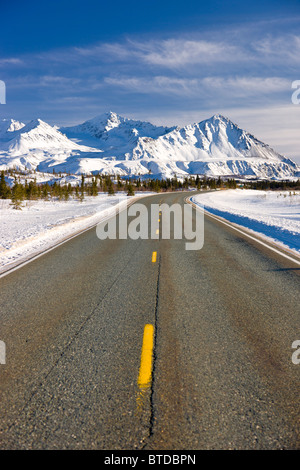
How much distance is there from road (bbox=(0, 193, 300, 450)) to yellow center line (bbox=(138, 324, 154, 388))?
71mm

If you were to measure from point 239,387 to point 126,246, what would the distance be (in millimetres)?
8387

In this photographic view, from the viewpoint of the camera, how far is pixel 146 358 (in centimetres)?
358

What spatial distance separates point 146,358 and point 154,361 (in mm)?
111

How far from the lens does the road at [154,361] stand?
2500mm

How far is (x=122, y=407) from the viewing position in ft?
9.09

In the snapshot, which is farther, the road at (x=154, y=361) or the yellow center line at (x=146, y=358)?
the yellow center line at (x=146, y=358)

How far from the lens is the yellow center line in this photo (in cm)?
315

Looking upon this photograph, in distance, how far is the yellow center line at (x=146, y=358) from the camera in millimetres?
3148

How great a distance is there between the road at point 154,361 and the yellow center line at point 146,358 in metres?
0.07

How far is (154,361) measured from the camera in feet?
11.6

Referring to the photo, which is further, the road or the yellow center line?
the yellow center line

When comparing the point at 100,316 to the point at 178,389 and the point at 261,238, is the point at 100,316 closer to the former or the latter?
the point at 178,389
